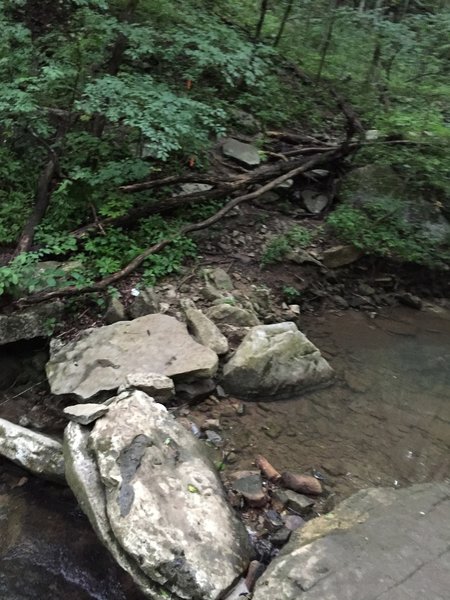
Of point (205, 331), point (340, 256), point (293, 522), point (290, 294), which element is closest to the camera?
point (293, 522)

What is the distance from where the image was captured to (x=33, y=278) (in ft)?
16.4

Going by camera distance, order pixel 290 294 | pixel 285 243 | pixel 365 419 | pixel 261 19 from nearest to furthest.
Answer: pixel 365 419, pixel 290 294, pixel 285 243, pixel 261 19

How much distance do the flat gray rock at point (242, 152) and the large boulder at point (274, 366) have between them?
3.38 m

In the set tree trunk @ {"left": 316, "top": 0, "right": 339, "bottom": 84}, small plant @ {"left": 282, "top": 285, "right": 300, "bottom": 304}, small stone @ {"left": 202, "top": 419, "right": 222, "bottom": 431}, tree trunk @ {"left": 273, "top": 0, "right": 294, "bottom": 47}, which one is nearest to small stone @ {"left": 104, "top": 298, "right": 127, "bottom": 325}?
small stone @ {"left": 202, "top": 419, "right": 222, "bottom": 431}

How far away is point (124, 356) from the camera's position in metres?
4.49

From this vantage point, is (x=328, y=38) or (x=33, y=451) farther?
(x=328, y=38)

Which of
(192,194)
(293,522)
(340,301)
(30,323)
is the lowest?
(30,323)

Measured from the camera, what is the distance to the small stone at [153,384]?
4.03m

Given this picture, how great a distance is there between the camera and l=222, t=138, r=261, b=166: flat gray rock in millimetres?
7322

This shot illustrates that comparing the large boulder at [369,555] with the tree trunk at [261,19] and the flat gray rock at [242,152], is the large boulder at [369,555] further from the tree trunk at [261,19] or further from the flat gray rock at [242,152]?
the tree trunk at [261,19]

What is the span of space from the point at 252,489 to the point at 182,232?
11.3 feet

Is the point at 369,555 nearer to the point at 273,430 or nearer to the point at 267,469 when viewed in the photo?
the point at 267,469

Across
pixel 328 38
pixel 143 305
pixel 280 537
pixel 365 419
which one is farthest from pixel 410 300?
pixel 328 38

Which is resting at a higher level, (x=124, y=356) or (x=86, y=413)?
(x=86, y=413)
